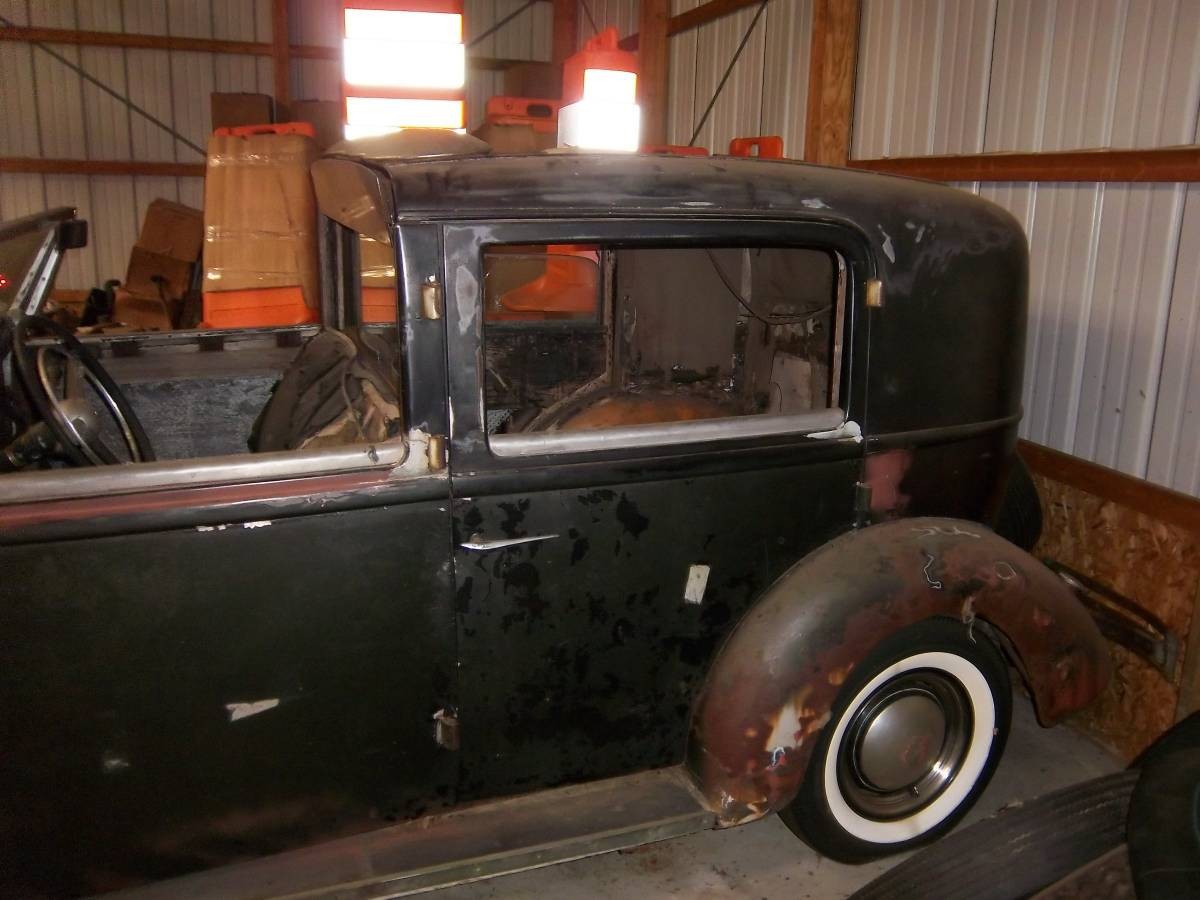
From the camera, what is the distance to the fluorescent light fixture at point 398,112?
Answer: 8.52m

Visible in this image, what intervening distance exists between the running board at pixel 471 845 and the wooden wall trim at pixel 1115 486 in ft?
5.80

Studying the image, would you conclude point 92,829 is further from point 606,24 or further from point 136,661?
point 606,24

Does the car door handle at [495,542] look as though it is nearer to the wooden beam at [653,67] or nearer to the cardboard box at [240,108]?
the wooden beam at [653,67]

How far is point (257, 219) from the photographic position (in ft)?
21.9

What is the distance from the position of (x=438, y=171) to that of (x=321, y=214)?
1.04 metres

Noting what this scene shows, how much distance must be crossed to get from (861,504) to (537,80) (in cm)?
968

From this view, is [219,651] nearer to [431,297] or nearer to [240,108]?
[431,297]

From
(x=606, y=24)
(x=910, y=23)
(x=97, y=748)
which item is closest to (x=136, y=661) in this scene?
(x=97, y=748)

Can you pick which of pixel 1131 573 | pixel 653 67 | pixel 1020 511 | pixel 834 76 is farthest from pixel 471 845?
pixel 653 67

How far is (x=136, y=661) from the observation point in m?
1.70

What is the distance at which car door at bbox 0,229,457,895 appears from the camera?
1643mm

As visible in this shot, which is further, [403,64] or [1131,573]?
[403,64]

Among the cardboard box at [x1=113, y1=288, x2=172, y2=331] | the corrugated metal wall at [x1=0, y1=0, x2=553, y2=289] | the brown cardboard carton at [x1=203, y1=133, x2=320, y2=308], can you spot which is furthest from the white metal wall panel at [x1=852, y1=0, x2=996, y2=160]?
the corrugated metal wall at [x1=0, y1=0, x2=553, y2=289]

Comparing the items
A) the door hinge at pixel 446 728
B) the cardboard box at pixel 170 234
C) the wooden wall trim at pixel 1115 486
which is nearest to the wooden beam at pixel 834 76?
the wooden wall trim at pixel 1115 486
